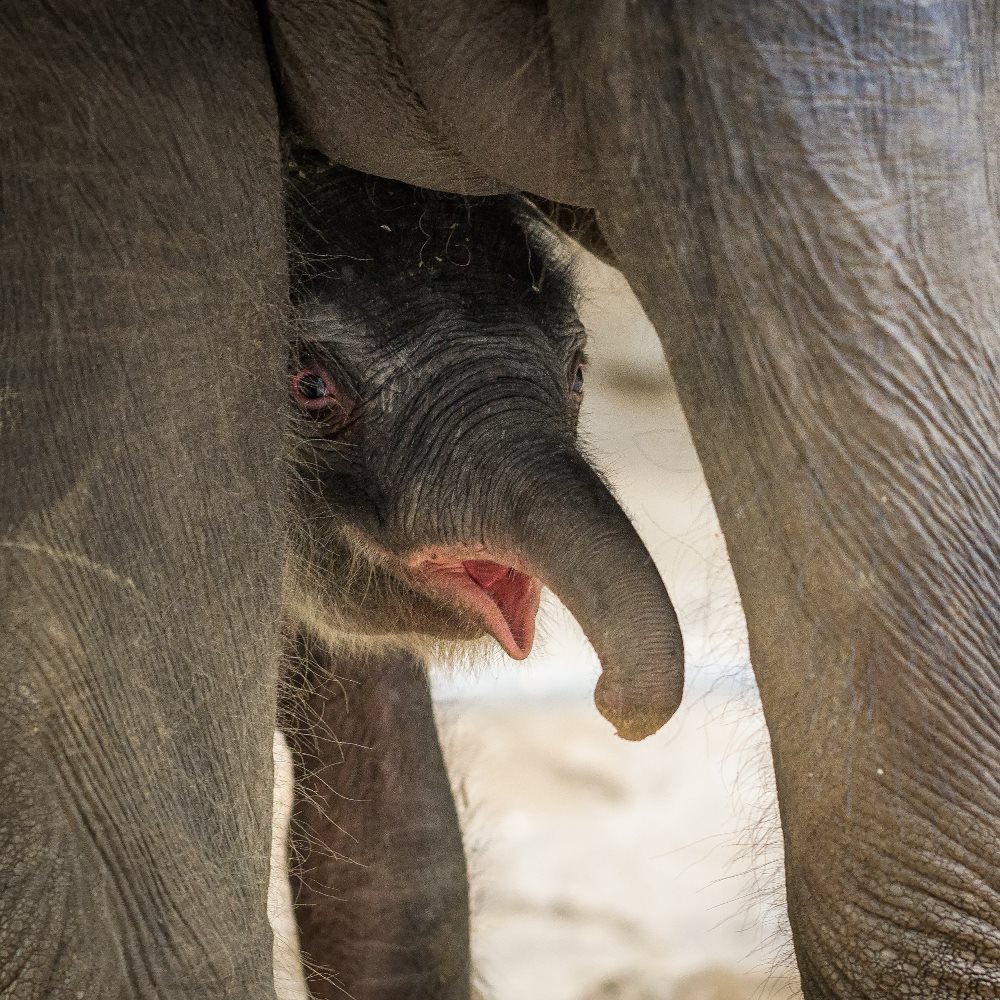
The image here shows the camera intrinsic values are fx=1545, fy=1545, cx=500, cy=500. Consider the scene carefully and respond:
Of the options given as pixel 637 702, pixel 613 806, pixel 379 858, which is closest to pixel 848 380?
pixel 637 702

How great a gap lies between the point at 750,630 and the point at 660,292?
27 cm

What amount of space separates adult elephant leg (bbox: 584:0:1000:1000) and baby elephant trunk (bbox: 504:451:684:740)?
0.29m

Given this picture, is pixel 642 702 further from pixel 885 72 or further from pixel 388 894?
pixel 388 894

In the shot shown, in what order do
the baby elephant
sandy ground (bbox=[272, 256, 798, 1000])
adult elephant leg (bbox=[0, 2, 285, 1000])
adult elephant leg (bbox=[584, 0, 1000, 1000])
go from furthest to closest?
1. sandy ground (bbox=[272, 256, 798, 1000])
2. the baby elephant
3. adult elephant leg (bbox=[0, 2, 285, 1000])
4. adult elephant leg (bbox=[584, 0, 1000, 1000])

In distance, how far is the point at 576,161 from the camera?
1.30m

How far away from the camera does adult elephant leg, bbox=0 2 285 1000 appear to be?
1.24 metres

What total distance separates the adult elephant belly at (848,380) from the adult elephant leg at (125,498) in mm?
328

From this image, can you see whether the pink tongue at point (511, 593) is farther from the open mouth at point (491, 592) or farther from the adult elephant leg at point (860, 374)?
the adult elephant leg at point (860, 374)

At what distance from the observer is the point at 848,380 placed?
1.13 m

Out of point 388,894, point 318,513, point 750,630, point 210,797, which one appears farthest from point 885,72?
point 388,894

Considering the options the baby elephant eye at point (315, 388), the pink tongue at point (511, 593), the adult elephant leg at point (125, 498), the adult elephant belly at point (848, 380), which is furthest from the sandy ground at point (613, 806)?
the adult elephant leg at point (125, 498)

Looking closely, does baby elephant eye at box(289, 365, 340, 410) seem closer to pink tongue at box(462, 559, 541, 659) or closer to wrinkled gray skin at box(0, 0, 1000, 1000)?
pink tongue at box(462, 559, 541, 659)

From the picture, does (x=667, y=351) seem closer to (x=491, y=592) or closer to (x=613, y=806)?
(x=491, y=592)

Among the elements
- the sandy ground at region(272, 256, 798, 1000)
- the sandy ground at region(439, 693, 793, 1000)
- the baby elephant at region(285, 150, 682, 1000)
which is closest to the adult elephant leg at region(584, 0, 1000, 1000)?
the baby elephant at region(285, 150, 682, 1000)
